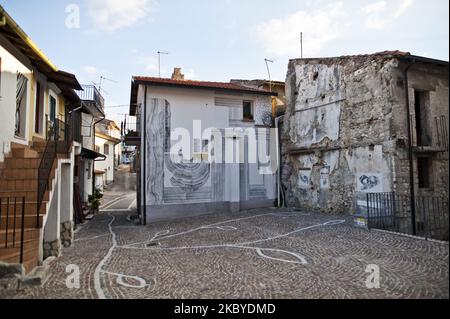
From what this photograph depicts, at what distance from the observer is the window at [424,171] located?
1120 cm

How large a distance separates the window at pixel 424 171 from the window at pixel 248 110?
7.67m

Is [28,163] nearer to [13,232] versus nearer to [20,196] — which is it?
[20,196]

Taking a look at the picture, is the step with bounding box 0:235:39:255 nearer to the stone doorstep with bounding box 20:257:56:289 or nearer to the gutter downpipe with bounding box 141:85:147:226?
the stone doorstep with bounding box 20:257:56:289

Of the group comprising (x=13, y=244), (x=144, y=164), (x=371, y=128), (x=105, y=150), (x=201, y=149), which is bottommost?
(x=13, y=244)

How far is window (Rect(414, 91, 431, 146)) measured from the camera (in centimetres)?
1118

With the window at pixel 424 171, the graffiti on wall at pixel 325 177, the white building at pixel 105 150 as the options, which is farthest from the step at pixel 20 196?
the white building at pixel 105 150

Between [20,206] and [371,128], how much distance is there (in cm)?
1164

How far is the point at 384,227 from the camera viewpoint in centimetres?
962

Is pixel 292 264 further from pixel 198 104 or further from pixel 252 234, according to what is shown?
pixel 198 104

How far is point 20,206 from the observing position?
6176mm

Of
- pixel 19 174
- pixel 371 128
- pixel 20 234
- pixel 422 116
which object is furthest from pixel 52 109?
pixel 422 116

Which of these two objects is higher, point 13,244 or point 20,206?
point 20,206
